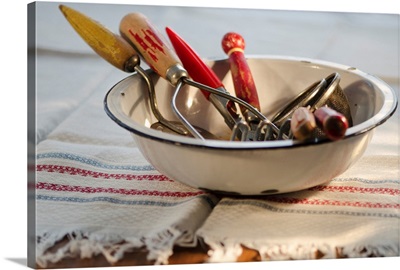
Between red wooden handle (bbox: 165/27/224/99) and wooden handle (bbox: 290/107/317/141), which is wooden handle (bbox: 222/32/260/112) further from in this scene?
wooden handle (bbox: 290/107/317/141)

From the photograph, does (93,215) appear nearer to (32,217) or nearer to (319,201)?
(32,217)

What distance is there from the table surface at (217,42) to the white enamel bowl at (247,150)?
0.22 feet

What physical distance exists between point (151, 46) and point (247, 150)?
0.49ft

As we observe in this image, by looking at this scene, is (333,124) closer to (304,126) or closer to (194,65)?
(304,126)

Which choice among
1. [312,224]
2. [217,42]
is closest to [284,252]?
[312,224]

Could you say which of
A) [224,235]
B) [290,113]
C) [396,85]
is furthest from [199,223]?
[396,85]

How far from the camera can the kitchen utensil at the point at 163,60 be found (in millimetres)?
567

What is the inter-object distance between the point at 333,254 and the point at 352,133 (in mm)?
70

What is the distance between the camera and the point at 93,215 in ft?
1.69

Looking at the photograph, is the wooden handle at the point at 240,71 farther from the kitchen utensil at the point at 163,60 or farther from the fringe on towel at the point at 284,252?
the fringe on towel at the point at 284,252

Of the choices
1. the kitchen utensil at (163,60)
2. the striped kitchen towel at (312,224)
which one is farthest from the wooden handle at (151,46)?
the striped kitchen towel at (312,224)

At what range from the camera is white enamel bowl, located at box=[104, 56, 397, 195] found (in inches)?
18.6

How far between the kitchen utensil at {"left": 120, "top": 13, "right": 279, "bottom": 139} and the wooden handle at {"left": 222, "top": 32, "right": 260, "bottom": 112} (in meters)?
0.02

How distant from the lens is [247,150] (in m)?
0.47
